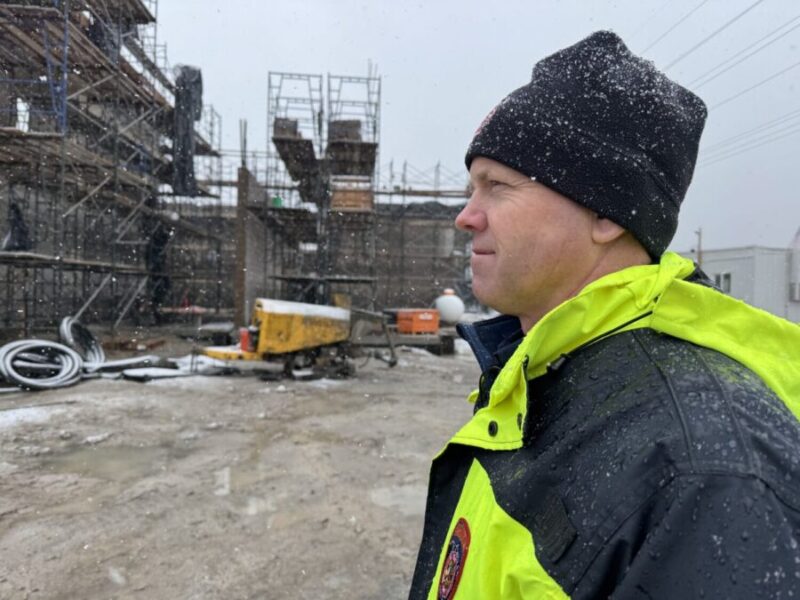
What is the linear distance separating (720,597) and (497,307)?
2.26ft

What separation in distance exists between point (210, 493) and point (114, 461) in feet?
5.10

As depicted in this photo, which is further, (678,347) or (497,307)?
(497,307)

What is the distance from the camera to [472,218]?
1181 mm

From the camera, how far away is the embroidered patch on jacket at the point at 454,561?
960 millimetres

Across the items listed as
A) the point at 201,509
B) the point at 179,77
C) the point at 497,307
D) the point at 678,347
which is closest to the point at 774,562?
the point at 678,347

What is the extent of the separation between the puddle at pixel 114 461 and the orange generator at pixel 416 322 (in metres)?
11.4

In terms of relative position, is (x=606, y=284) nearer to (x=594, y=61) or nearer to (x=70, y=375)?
(x=594, y=61)

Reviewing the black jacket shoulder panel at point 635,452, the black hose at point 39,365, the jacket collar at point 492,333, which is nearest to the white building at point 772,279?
the black hose at point 39,365

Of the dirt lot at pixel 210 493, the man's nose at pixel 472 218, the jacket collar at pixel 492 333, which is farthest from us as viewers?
the dirt lot at pixel 210 493

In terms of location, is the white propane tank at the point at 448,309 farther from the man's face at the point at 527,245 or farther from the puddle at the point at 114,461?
the man's face at the point at 527,245

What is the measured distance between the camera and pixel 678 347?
2.69 ft

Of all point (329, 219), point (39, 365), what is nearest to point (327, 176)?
point (329, 219)

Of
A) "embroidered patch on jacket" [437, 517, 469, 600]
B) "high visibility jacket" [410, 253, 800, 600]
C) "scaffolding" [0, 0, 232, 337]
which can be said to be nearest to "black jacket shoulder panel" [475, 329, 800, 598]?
"high visibility jacket" [410, 253, 800, 600]

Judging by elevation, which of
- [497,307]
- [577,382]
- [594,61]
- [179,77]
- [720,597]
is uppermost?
[179,77]
